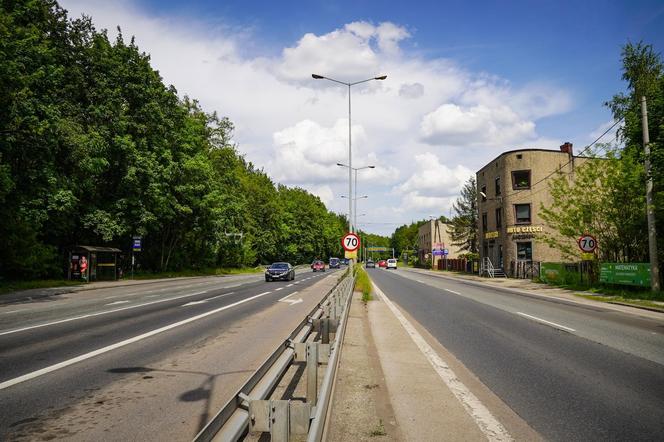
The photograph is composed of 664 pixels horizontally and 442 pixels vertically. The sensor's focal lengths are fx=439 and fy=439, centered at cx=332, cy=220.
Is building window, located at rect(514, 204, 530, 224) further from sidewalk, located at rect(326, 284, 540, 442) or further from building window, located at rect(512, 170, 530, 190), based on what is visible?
sidewalk, located at rect(326, 284, 540, 442)

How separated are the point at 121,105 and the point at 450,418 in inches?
1328

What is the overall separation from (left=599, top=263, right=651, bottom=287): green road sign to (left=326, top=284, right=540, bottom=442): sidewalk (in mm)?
16004

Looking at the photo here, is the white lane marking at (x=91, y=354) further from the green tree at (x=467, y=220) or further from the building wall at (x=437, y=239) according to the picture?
the building wall at (x=437, y=239)

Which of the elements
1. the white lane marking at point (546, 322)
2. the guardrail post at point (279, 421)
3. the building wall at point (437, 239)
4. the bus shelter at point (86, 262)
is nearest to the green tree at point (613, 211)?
the white lane marking at point (546, 322)

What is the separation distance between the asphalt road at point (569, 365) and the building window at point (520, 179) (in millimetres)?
29311

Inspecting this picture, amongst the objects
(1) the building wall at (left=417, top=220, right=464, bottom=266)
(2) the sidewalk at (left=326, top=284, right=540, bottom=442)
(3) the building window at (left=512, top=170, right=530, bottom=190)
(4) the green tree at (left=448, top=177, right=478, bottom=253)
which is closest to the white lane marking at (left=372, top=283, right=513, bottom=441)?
(2) the sidewalk at (left=326, top=284, right=540, bottom=442)

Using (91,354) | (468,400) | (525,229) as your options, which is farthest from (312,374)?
(525,229)

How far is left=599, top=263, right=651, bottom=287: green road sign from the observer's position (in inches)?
772

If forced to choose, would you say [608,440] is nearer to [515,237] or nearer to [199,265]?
[515,237]

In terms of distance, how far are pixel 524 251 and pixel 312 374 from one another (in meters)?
40.4

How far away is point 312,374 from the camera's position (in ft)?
14.5

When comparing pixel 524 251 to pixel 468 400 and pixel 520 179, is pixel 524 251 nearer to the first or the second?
pixel 520 179

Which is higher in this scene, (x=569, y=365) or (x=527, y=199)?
(x=527, y=199)

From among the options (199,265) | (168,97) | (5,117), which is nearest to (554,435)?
(5,117)
